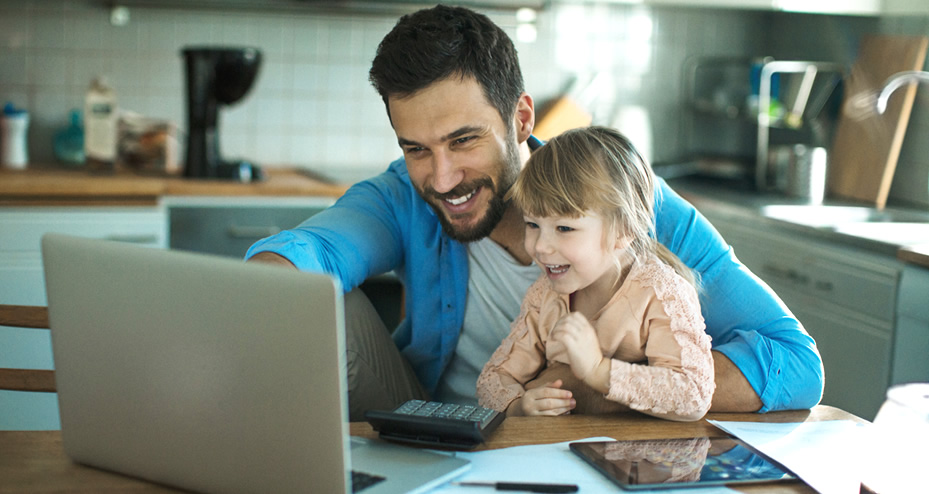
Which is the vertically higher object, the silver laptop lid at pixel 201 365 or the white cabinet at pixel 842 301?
the silver laptop lid at pixel 201 365

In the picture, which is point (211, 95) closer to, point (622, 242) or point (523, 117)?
point (523, 117)

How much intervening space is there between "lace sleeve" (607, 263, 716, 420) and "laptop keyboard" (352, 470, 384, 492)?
0.36m

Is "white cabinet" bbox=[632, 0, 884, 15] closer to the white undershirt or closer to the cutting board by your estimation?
the cutting board

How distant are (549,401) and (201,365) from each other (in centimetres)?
52

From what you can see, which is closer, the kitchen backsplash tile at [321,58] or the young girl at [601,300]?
the young girl at [601,300]

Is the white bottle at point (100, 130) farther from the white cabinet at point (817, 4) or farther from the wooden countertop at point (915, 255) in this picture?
the wooden countertop at point (915, 255)

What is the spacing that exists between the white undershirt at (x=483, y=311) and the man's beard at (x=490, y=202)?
3.4 inches

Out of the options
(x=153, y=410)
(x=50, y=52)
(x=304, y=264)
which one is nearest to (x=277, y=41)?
(x=50, y=52)

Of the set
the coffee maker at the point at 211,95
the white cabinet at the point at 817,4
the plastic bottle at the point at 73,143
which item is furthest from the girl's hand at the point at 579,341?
the plastic bottle at the point at 73,143

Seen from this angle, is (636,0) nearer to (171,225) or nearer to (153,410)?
(171,225)

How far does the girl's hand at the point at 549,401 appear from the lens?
1.21 meters

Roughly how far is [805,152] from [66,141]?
270cm

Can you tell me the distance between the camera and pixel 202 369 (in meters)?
0.87

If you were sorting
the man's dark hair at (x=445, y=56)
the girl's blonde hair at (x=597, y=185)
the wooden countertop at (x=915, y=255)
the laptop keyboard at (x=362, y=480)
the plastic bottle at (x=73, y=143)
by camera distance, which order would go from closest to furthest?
the laptop keyboard at (x=362, y=480) → the girl's blonde hair at (x=597, y=185) → the man's dark hair at (x=445, y=56) → the wooden countertop at (x=915, y=255) → the plastic bottle at (x=73, y=143)
